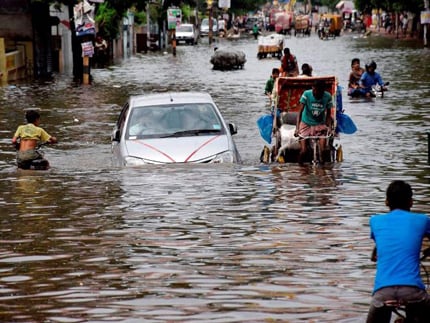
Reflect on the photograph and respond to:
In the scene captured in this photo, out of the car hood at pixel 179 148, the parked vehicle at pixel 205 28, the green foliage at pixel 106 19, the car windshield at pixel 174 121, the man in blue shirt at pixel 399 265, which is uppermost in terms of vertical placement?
the man in blue shirt at pixel 399 265

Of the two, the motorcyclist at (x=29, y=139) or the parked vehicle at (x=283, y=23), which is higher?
the motorcyclist at (x=29, y=139)

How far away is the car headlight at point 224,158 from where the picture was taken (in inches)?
685

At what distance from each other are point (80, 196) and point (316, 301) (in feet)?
22.8

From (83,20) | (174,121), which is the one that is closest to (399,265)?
(174,121)

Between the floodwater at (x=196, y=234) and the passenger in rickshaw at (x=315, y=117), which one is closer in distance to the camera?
the floodwater at (x=196, y=234)

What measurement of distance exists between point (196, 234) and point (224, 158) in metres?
5.23

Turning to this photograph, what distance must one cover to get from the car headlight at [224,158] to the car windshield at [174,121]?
1.93 ft

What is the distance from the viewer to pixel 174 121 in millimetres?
18312

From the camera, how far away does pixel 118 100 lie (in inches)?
1399

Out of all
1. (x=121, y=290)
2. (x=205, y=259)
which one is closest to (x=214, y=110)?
(x=205, y=259)

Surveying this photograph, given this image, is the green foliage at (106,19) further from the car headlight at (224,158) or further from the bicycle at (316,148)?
the car headlight at (224,158)

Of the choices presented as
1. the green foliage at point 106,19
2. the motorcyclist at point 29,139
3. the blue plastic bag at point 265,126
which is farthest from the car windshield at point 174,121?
the green foliage at point 106,19

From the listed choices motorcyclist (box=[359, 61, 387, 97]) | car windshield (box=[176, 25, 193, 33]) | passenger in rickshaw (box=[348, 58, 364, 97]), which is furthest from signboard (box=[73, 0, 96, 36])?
car windshield (box=[176, 25, 193, 33])

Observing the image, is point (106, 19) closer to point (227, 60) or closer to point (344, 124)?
point (227, 60)
